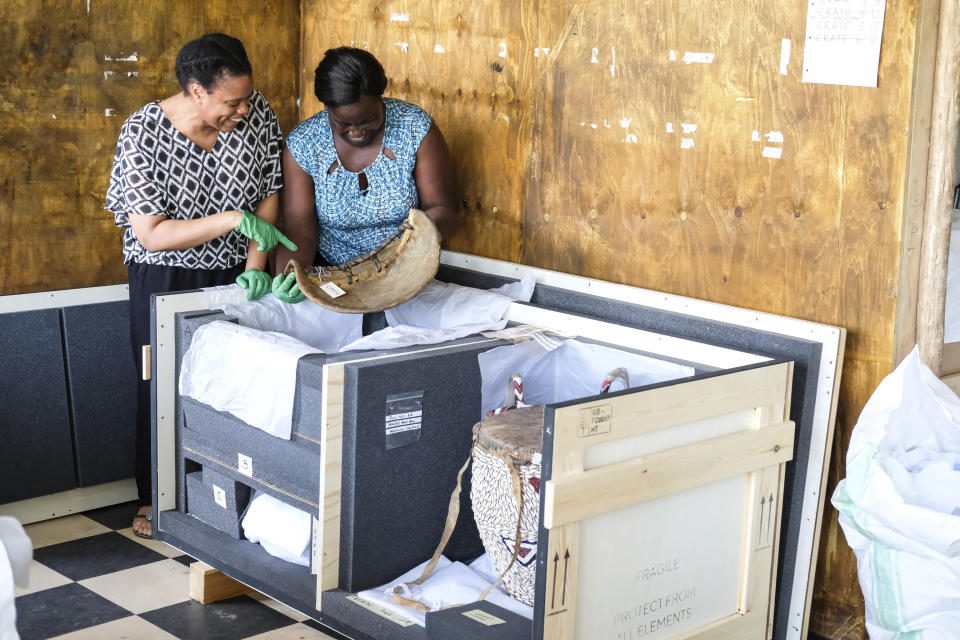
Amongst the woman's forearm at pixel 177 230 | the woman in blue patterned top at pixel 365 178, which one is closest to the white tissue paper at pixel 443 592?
the woman in blue patterned top at pixel 365 178

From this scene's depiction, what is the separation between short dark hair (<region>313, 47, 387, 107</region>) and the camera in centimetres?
247

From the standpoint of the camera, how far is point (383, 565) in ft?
7.09

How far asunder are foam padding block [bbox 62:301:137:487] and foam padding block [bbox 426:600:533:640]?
4.70 feet

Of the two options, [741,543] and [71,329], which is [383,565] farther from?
[71,329]

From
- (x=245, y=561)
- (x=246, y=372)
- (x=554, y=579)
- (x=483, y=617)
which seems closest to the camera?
(x=554, y=579)

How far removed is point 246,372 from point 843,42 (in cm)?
139

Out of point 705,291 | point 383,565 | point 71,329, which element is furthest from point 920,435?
point 71,329

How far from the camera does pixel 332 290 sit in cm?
252

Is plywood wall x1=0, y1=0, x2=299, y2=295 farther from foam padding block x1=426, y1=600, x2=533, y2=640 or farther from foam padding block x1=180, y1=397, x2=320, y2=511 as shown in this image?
foam padding block x1=426, y1=600, x2=533, y2=640


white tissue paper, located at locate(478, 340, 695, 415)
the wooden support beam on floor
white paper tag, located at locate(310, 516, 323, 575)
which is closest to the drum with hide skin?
white tissue paper, located at locate(478, 340, 695, 415)

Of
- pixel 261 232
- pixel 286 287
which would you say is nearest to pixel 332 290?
pixel 286 287

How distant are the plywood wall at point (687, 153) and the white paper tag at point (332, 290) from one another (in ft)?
1.86

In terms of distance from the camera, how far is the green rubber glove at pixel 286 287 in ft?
8.26

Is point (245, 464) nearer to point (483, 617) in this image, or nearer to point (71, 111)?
point (483, 617)
